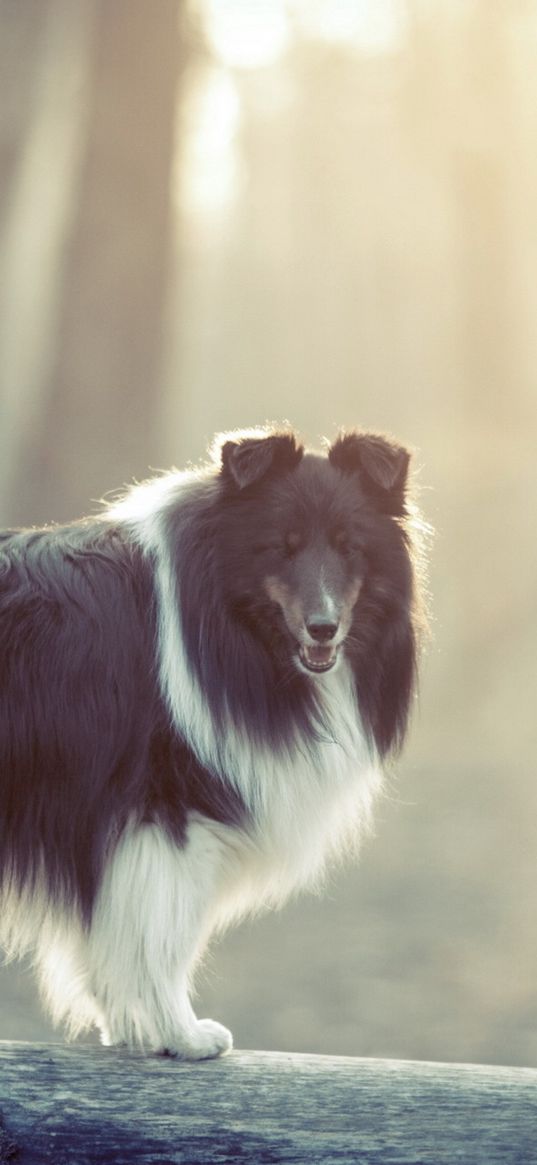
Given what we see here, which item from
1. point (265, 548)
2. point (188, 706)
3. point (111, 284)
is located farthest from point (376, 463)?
point (111, 284)

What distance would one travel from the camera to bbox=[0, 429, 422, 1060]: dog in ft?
10.0

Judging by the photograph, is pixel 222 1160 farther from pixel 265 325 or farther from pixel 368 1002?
pixel 265 325

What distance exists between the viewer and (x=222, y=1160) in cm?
258

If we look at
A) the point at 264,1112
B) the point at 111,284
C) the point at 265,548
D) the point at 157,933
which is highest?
the point at 111,284

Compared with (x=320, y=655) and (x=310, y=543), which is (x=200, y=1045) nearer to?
(x=320, y=655)

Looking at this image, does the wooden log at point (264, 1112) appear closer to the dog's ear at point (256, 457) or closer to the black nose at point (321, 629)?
the black nose at point (321, 629)

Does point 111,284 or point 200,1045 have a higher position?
point 111,284

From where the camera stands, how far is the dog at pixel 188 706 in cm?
305

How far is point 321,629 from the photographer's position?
3.11m

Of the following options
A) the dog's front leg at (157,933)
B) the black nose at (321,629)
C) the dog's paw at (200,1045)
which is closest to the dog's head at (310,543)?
the black nose at (321,629)

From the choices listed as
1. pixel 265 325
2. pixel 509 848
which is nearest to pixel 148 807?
pixel 509 848

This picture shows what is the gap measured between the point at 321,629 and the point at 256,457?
42cm

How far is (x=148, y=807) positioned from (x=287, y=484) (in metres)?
0.80

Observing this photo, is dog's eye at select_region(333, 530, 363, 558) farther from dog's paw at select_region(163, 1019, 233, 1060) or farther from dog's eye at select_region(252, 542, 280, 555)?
dog's paw at select_region(163, 1019, 233, 1060)
